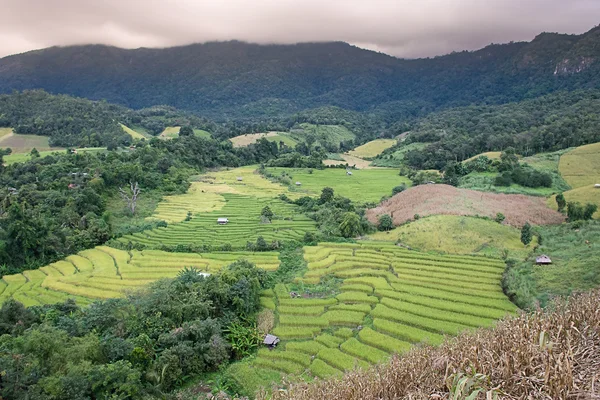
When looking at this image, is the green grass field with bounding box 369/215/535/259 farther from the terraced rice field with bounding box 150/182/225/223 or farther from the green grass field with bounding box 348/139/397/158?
the green grass field with bounding box 348/139/397/158

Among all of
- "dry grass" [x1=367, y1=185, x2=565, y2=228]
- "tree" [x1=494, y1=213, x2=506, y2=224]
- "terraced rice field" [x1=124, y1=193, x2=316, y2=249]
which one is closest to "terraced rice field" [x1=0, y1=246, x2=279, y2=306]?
"terraced rice field" [x1=124, y1=193, x2=316, y2=249]

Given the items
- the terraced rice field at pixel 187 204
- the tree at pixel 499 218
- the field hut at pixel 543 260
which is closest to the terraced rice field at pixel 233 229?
the terraced rice field at pixel 187 204

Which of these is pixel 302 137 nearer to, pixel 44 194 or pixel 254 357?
pixel 44 194

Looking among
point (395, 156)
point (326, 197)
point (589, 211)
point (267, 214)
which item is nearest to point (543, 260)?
point (589, 211)

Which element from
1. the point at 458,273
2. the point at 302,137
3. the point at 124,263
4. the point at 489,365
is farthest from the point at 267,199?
the point at 302,137

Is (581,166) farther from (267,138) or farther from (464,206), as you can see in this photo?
(267,138)
